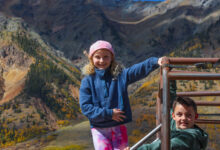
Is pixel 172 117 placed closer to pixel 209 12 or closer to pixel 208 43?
pixel 208 43

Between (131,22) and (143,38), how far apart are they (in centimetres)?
722

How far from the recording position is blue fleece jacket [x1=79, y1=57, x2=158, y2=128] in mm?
2005

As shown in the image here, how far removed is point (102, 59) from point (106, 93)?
24cm

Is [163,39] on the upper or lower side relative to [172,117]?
upper

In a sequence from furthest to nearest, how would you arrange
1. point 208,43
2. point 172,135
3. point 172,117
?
point 208,43
point 172,117
point 172,135

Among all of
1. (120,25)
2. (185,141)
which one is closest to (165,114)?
(185,141)

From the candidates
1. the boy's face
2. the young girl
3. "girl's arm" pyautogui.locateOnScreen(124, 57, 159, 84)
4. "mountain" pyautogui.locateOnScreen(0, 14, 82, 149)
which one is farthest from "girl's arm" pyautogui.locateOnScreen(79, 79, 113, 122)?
"mountain" pyautogui.locateOnScreen(0, 14, 82, 149)

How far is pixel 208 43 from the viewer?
28844 mm

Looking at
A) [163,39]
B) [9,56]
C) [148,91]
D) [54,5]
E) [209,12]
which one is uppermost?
[54,5]

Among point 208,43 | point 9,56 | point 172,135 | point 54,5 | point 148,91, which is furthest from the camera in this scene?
point 54,5

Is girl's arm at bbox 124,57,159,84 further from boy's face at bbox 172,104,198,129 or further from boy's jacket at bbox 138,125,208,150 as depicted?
boy's jacket at bbox 138,125,208,150

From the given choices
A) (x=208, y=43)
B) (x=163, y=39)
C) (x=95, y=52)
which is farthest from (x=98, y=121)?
(x=163, y=39)

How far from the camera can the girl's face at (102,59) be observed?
6.96ft

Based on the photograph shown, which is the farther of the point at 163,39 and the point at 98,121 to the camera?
the point at 163,39
